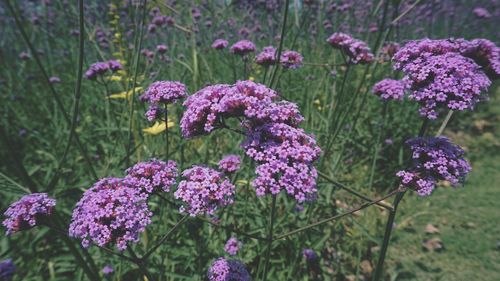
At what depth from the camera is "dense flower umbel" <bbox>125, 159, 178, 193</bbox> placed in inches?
45.1

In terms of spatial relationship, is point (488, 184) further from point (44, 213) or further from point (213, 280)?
point (44, 213)

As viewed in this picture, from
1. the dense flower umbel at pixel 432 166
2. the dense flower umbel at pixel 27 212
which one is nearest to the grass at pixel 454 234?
the dense flower umbel at pixel 432 166

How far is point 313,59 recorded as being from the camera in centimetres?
458

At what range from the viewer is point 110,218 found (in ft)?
3.43

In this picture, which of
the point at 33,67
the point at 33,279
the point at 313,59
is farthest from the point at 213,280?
the point at 33,67

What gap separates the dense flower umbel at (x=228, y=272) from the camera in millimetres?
1283

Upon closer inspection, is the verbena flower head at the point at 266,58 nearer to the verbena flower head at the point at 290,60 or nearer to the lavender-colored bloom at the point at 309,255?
the verbena flower head at the point at 290,60

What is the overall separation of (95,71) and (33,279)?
1.43 metres

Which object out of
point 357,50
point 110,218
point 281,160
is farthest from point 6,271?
point 357,50

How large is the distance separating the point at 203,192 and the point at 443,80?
0.88 m

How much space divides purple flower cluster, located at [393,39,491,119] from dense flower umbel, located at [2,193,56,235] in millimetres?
1314

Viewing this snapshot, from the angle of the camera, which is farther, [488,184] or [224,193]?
[488,184]

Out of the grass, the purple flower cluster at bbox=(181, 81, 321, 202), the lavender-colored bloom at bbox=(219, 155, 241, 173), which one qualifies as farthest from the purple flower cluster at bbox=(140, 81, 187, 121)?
the grass

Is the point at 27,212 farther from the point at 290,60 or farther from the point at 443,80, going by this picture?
the point at 290,60
